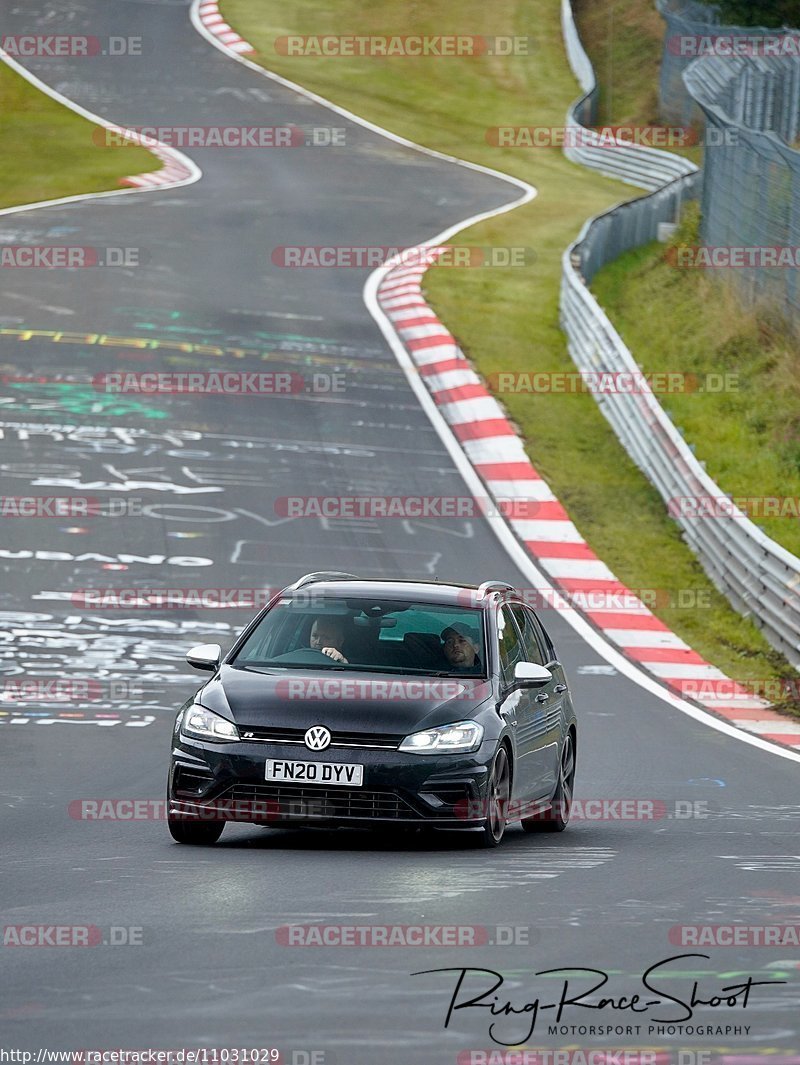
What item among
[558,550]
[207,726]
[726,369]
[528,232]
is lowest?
[558,550]

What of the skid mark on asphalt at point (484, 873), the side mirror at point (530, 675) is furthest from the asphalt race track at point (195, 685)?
the side mirror at point (530, 675)

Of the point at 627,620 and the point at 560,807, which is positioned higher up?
the point at 560,807

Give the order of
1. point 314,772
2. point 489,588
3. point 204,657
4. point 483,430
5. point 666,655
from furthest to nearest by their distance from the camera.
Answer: point 483,430 < point 666,655 < point 489,588 < point 204,657 < point 314,772

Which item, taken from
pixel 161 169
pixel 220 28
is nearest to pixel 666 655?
pixel 161 169

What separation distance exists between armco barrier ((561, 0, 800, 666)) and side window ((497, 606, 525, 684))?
714 centimetres

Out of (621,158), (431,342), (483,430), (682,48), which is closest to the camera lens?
(483,430)

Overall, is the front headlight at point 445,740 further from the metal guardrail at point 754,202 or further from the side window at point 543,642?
the metal guardrail at point 754,202

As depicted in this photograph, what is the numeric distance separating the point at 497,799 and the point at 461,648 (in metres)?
0.96

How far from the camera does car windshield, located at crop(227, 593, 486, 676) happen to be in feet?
33.8

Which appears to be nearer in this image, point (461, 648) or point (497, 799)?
point (497, 799)

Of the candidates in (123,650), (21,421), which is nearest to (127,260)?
(21,421)

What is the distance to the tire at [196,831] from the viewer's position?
9758 millimetres

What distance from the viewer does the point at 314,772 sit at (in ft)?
30.9

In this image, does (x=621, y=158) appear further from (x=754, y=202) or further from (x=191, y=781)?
(x=191, y=781)
